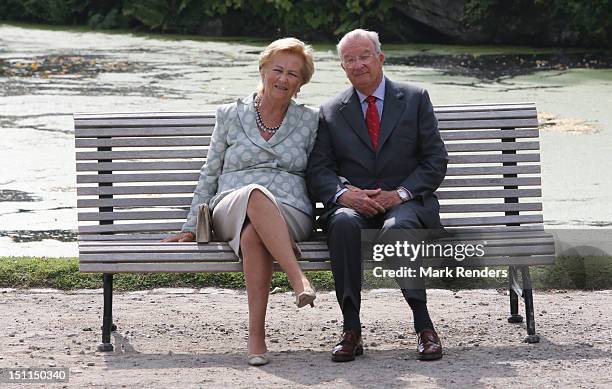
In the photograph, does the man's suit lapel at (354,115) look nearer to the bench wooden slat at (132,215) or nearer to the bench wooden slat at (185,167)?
the bench wooden slat at (185,167)

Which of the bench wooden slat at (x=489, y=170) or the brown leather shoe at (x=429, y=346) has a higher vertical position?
the bench wooden slat at (x=489, y=170)

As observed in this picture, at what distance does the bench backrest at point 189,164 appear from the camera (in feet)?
18.7

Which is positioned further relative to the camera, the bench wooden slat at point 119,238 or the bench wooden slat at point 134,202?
the bench wooden slat at point 134,202

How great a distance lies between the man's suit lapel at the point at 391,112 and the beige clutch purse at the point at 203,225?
30.5 inches

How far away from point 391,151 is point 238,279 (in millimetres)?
1320

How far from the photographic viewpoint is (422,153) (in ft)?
18.1

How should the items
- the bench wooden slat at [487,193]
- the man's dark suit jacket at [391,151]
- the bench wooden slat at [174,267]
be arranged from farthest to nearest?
the bench wooden slat at [487,193], the man's dark suit jacket at [391,151], the bench wooden slat at [174,267]

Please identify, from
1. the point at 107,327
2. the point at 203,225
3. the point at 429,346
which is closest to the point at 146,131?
the point at 203,225

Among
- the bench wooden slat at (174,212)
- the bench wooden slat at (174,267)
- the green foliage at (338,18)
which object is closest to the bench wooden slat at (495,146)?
the bench wooden slat at (174,212)

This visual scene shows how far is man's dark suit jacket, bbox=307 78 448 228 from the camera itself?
215 inches

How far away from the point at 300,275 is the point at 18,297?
1.73 meters

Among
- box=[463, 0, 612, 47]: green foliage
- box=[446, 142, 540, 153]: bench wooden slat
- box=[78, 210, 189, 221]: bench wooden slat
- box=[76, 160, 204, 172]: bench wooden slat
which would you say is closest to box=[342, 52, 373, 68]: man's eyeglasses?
box=[446, 142, 540, 153]: bench wooden slat

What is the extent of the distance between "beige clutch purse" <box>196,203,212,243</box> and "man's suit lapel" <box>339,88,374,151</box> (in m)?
0.71

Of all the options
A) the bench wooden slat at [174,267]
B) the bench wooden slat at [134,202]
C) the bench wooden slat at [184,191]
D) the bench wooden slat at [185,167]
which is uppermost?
the bench wooden slat at [185,167]
